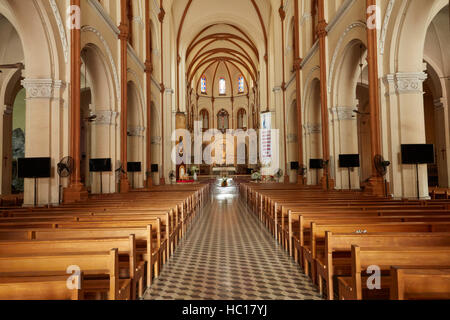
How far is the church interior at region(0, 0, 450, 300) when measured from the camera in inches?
105

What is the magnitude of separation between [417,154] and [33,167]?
8.78 meters

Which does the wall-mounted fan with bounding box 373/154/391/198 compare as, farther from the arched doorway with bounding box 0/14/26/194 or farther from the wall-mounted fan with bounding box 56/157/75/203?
the arched doorway with bounding box 0/14/26/194

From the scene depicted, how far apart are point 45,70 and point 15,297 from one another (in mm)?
7125

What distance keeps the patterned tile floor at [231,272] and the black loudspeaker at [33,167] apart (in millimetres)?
3599

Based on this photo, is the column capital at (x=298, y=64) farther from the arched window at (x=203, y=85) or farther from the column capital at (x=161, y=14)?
the arched window at (x=203, y=85)

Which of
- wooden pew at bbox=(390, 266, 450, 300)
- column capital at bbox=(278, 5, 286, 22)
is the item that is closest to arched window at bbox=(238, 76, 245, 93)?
column capital at bbox=(278, 5, 286, 22)

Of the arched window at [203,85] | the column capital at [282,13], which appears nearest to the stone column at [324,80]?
the column capital at [282,13]

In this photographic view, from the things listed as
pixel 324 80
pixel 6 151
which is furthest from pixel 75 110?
pixel 324 80

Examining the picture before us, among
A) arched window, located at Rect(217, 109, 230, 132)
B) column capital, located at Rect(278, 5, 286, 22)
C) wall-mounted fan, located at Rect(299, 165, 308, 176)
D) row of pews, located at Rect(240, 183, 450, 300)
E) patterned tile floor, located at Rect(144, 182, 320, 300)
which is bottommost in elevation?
patterned tile floor, located at Rect(144, 182, 320, 300)

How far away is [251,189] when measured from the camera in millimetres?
11836

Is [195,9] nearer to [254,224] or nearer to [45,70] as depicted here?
[45,70]

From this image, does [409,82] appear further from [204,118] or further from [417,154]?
[204,118]

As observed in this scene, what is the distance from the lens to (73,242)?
2.71 meters

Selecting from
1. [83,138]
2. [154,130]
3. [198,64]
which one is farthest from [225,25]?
[83,138]
